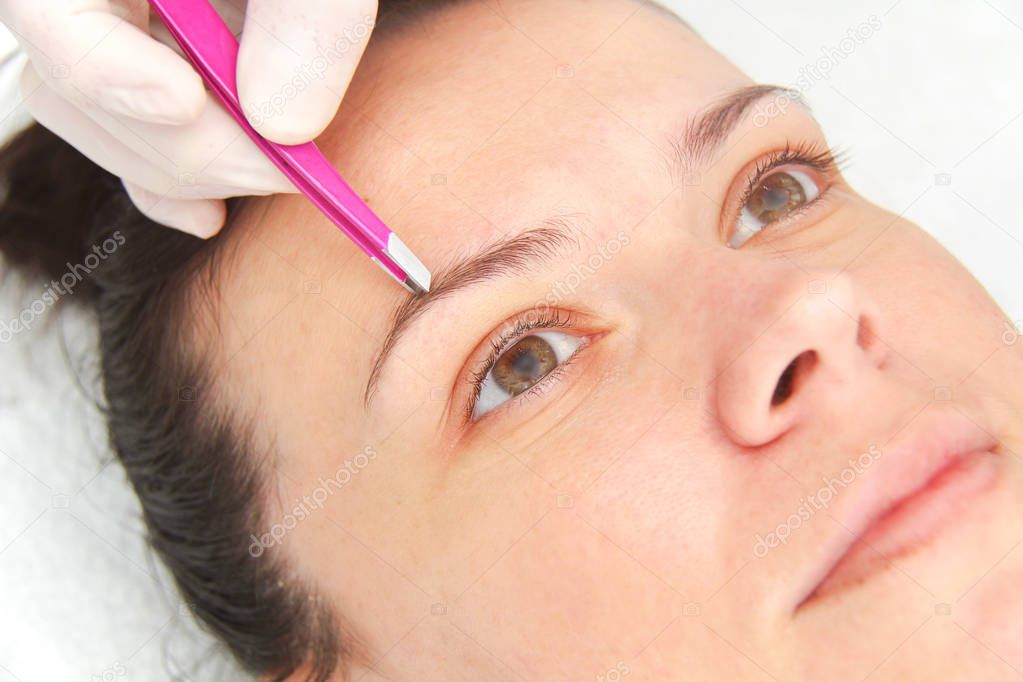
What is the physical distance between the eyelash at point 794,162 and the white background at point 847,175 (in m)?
0.79

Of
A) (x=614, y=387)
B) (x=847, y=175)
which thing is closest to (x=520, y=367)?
(x=614, y=387)

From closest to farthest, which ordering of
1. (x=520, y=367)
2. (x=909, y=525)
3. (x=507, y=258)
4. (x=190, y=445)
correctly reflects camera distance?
(x=909, y=525) < (x=507, y=258) < (x=520, y=367) < (x=190, y=445)

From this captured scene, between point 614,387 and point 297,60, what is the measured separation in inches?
20.8

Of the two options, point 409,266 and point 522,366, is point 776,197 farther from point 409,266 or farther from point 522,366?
point 409,266

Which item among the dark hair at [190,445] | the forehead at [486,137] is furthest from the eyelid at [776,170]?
the dark hair at [190,445]

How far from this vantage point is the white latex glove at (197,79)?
1027mm

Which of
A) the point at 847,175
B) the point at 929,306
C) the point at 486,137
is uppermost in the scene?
the point at 486,137

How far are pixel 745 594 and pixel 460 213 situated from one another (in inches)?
20.3

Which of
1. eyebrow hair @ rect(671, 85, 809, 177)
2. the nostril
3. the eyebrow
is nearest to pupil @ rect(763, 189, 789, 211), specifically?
eyebrow hair @ rect(671, 85, 809, 177)

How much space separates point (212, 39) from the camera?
1069 mm

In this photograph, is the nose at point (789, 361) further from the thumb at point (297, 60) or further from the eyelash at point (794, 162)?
the thumb at point (297, 60)

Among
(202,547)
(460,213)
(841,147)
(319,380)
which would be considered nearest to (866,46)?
(841,147)

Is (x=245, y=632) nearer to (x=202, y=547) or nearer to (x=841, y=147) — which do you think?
(x=202, y=547)

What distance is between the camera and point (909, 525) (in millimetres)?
890
